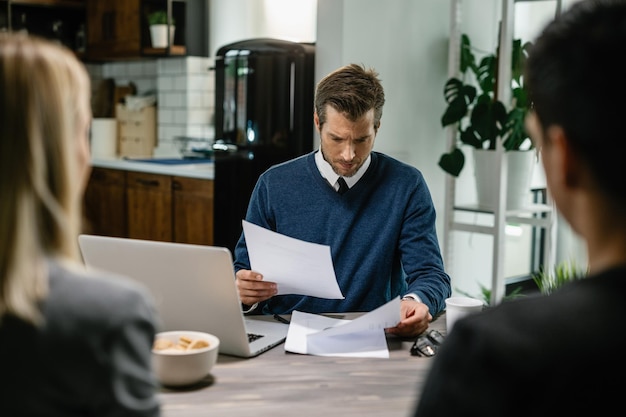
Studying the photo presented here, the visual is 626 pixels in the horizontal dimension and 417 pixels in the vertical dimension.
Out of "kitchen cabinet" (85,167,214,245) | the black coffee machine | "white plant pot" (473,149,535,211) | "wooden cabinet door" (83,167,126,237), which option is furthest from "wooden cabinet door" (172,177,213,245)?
"white plant pot" (473,149,535,211)

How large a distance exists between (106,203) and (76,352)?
4538 millimetres

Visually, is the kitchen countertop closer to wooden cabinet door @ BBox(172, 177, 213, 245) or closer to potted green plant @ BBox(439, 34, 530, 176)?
wooden cabinet door @ BBox(172, 177, 213, 245)

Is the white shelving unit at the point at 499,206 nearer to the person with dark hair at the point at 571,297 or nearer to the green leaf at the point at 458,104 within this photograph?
the green leaf at the point at 458,104

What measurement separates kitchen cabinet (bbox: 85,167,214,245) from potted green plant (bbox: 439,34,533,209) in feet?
4.67

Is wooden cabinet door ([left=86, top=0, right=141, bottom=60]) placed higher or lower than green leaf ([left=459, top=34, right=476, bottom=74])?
higher

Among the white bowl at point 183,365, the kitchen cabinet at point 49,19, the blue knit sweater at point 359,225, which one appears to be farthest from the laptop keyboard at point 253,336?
the kitchen cabinet at point 49,19

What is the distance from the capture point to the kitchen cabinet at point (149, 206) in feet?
14.2

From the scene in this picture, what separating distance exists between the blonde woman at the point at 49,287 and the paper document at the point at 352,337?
2.44 feet

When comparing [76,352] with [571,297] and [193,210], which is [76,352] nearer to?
[571,297]

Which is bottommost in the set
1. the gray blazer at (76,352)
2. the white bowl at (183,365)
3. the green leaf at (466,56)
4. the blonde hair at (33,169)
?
the white bowl at (183,365)

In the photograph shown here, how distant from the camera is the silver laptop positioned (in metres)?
1.41

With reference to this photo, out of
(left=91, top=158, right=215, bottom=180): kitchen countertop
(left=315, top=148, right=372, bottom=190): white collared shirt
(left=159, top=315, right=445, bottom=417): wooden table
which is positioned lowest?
(left=159, top=315, right=445, bottom=417): wooden table

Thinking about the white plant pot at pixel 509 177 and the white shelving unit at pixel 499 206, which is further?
the white plant pot at pixel 509 177

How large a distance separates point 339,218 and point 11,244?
1.39 meters
